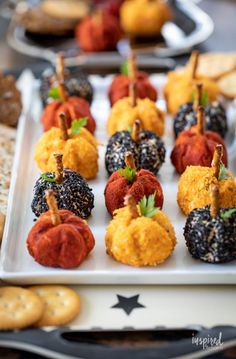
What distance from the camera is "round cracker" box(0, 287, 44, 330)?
1.70 metres

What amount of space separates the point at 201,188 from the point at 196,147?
11.8 inches

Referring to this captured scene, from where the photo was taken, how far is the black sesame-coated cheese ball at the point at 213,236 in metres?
1.86

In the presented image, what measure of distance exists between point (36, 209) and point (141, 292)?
0.45 meters

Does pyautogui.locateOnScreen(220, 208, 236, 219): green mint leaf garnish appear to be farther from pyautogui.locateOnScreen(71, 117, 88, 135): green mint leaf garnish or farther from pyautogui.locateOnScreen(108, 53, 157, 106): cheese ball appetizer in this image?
pyautogui.locateOnScreen(108, 53, 157, 106): cheese ball appetizer

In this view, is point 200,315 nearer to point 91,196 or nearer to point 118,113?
point 91,196

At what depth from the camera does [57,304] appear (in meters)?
1.80

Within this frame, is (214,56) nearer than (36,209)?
No

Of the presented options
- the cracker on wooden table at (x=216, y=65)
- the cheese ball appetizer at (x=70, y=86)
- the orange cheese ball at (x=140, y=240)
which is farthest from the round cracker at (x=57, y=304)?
the cracker on wooden table at (x=216, y=65)

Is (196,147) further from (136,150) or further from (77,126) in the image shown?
(77,126)

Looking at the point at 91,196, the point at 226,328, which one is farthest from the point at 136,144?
the point at 226,328

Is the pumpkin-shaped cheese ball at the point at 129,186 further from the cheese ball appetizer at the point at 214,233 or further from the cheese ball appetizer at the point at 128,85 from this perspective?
the cheese ball appetizer at the point at 128,85

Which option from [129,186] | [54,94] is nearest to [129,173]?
[129,186]

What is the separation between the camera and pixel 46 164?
7.88 feet

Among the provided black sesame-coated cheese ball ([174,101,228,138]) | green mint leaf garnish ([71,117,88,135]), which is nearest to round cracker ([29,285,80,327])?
green mint leaf garnish ([71,117,88,135])
